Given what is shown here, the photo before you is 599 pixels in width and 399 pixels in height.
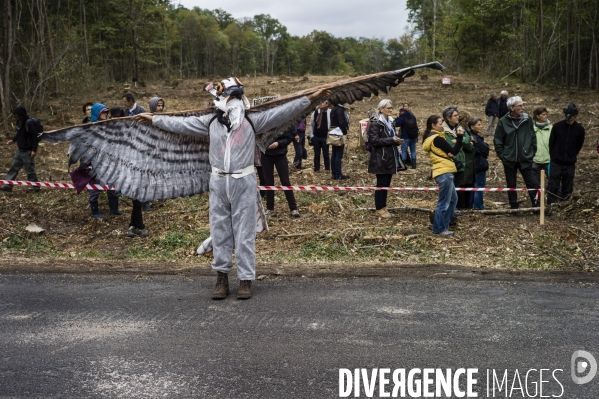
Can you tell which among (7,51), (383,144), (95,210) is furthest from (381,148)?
(7,51)

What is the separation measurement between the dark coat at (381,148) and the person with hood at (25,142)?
7.16m

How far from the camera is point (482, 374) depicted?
4512 mm

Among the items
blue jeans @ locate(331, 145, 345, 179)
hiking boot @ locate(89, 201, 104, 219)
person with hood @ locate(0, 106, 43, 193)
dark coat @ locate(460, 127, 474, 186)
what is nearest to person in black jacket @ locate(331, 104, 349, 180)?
blue jeans @ locate(331, 145, 345, 179)

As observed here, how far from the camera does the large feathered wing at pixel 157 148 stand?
638cm

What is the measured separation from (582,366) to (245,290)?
329 cm

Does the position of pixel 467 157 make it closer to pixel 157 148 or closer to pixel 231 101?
pixel 231 101

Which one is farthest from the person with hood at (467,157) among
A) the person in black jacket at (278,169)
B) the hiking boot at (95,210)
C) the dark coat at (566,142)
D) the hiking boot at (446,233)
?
the hiking boot at (95,210)

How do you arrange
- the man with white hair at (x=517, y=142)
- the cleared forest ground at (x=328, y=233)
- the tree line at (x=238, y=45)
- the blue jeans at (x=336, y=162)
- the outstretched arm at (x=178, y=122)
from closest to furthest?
1. the outstretched arm at (x=178, y=122)
2. the cleared forest ground at (x=328, y=233)
3. the man with white hair at (x=517, y=142)
4. the blue jeans at (x=336, y=162)
5. the tree line at (x=238, y=45)

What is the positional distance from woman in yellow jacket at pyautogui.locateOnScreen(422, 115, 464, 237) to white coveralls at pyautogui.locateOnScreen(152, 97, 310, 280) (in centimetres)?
351

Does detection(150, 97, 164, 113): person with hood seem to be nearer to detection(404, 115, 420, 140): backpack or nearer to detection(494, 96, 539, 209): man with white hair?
detection(494, 96, 539, 209): man with white hair

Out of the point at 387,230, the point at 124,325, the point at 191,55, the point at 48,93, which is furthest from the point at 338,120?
the point at 191,55

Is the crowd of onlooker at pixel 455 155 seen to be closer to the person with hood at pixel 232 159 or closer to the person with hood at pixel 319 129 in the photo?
the person with hood at pixel 232 159

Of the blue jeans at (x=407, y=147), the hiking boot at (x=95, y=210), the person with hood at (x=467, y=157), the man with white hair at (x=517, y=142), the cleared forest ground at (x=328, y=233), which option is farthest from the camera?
the blue jeans at (x=407, y=147)

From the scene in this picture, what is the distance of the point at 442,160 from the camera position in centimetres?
931
